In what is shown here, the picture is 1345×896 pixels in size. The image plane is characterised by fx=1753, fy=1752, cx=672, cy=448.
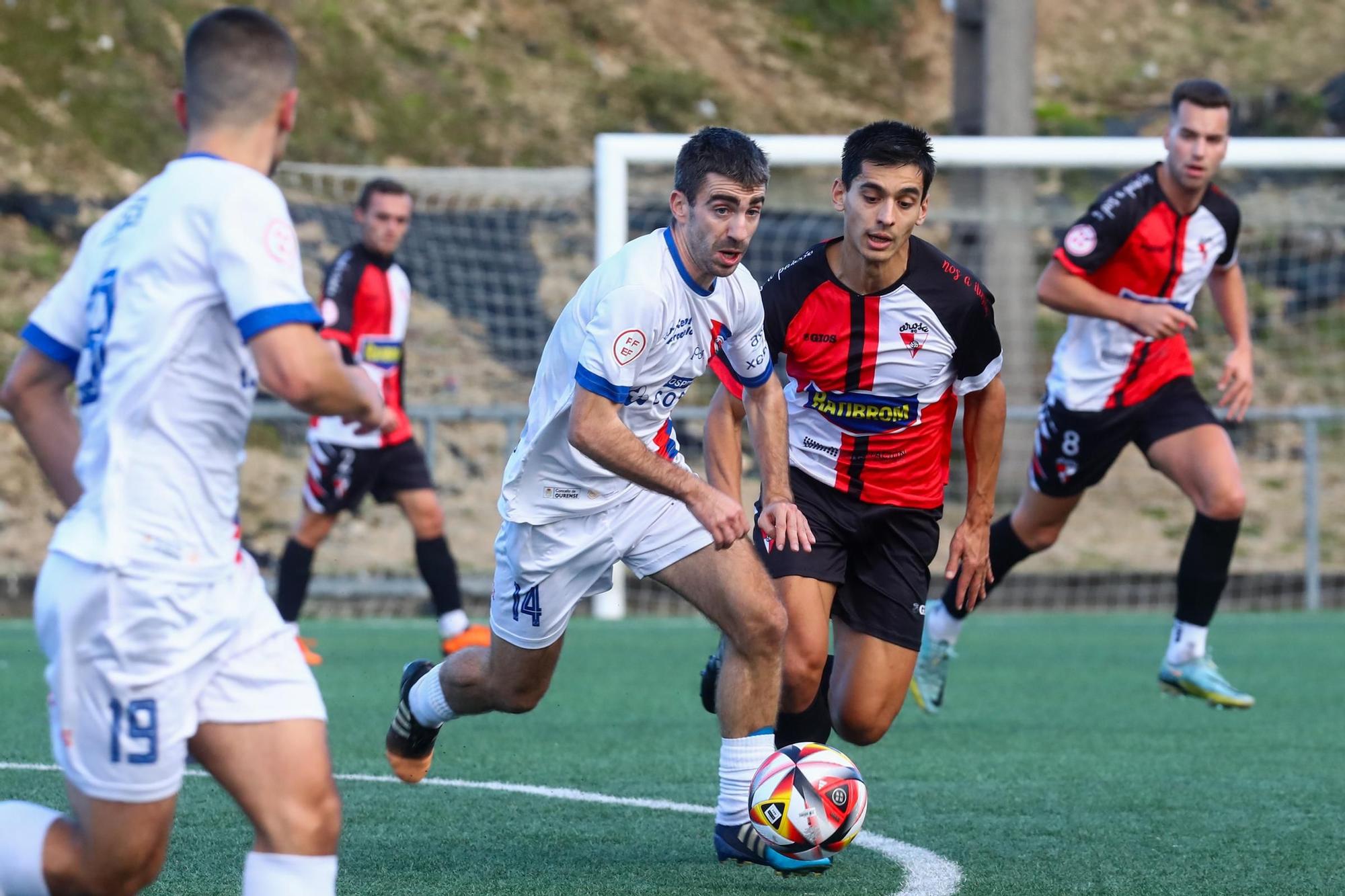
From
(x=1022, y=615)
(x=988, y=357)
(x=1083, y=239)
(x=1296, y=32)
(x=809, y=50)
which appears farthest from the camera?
(x=1296, y=32)

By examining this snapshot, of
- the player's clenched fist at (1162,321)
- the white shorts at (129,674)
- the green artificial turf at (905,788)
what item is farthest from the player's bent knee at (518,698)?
the player's clenched fist at (1162,321)

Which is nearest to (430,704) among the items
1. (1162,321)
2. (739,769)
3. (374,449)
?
(739,769)

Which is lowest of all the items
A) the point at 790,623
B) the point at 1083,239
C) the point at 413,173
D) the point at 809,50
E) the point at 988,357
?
the point at 790,623

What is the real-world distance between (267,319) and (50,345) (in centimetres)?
53

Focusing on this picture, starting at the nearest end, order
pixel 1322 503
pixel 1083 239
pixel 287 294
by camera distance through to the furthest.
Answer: pixel 287 294 → pixel 1083 239 → pixel 1322 503

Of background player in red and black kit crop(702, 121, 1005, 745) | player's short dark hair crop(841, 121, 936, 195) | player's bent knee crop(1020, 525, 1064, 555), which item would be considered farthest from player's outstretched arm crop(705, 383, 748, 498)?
player's bent knee crop(1020, 525, 1064, 555)

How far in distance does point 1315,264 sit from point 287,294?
14573 millimetres

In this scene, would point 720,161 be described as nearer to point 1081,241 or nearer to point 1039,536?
point 1081,241

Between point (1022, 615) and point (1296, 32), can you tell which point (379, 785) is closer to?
point (1022, 615)

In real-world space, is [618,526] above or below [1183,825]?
above

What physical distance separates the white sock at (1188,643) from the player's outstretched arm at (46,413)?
509 centimetres

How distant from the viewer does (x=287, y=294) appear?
9.30ft

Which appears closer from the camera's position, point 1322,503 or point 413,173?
point 413,173

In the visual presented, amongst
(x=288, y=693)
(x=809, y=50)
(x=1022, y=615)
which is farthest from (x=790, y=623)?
(x=809, y=50)
